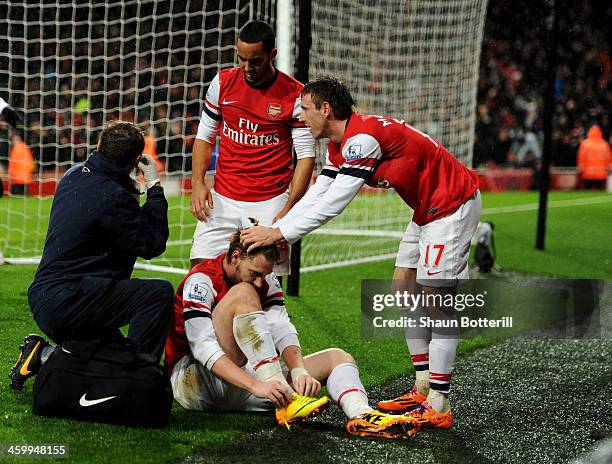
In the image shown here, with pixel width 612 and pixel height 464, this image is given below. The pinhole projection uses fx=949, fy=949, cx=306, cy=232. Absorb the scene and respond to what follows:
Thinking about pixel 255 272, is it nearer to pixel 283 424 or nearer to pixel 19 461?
pixel 283 424

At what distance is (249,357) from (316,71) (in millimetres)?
5185

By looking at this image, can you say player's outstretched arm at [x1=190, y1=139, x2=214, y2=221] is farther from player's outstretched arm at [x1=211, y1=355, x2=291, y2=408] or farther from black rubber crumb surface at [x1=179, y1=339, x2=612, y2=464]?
player's outstretched arm at [x1=211, y1=355, x2=291, y2=408]

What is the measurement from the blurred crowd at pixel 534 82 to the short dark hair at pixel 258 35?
17.0 m

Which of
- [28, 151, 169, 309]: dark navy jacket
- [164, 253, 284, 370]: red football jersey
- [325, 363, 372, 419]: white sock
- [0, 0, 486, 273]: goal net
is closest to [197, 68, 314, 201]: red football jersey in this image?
[164, 253, 284, 370]: red football jersey

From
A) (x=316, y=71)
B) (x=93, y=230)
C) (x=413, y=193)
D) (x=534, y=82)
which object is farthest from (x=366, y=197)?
(x=534, y=82)

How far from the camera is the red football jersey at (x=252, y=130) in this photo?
5523 mm

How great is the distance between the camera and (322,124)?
4418mm

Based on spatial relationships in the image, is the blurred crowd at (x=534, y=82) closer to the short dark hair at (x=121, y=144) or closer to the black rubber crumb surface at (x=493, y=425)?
the black rubber crumb surface at (x=493, y=425)

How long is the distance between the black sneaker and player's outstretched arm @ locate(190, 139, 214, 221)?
4.61ft

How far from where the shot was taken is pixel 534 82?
24562mm

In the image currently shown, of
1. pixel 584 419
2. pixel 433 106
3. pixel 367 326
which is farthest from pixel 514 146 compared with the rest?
pixel 584 419

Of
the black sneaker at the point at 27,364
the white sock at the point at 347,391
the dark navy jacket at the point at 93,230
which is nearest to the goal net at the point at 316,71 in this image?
the black sneaker at the point at 27,364

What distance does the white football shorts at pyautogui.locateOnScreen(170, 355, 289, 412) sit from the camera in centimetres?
434

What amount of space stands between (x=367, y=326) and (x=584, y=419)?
2316 mm
